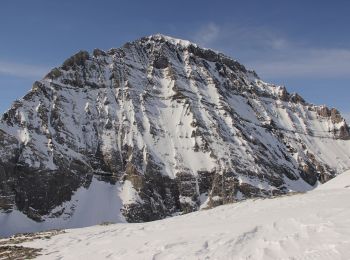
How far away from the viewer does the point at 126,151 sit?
15812 cm

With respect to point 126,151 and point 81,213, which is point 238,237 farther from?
point 126,151

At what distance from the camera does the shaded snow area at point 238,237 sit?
50.1 feet

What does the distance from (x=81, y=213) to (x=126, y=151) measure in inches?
1279

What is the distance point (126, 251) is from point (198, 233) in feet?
10.4

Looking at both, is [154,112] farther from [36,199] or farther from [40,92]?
[36,199]

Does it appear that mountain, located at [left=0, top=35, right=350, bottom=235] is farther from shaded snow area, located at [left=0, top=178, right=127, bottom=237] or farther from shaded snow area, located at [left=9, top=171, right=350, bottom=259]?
shaded snow area, located at [left=9, top=171, right=350, bottom=259]

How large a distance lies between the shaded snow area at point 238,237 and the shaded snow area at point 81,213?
314 ft

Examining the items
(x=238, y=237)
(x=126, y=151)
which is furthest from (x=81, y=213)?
(x=238, y=237)

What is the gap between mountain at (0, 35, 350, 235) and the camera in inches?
5246

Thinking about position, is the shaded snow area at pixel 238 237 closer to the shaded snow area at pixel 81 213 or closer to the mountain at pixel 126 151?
the shaded snow area at pixel 81 213

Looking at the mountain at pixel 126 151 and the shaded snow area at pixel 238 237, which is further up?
the mountain at pixel 126 151

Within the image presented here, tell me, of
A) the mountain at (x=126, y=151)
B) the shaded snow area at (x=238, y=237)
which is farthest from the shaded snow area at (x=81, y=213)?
the shaded snow area at (x=238, y=237)

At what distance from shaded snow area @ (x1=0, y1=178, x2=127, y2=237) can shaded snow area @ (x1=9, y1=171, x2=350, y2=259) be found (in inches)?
3770

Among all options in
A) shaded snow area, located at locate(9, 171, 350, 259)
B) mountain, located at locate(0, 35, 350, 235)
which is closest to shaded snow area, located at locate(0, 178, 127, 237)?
mountain, located at locate(0, 35, 350, 235)
